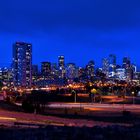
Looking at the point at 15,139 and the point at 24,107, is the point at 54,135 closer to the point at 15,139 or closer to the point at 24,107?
the point at 15,139

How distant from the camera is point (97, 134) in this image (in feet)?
57.7

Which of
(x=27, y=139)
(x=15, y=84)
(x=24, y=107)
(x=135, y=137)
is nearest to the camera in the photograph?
(x=27, y=139)

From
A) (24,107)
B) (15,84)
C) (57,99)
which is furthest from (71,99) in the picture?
(15,84)

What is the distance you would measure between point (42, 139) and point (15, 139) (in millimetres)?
835

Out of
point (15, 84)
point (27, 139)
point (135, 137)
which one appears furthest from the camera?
point (15, 84)

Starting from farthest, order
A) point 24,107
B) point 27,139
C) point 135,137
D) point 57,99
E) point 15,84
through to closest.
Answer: point 15,84, point 57,99, point 24,107, point 135,137, point 27,139

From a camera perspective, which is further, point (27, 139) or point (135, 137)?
point (135, 137)

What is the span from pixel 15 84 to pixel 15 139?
576 feet

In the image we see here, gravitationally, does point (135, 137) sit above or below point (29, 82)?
→ below

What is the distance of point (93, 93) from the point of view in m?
112

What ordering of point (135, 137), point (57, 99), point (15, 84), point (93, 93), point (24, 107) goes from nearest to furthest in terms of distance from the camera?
point (135, 137) < point (24, 107) < point (57, 99) < point (93, 93) < point (15, 84)

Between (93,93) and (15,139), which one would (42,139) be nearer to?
(15,139)

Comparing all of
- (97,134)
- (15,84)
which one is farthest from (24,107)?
(15,84)

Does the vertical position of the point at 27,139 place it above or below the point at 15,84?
below
